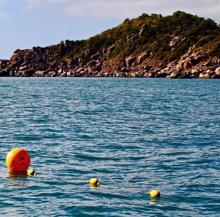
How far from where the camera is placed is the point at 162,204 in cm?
2205

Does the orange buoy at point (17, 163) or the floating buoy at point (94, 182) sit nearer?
the floating buoy at point (94, 182)

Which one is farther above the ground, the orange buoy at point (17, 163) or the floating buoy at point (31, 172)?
the orange buoy at point (17, 163)

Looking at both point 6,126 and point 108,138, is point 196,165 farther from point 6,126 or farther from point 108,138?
point 6,126

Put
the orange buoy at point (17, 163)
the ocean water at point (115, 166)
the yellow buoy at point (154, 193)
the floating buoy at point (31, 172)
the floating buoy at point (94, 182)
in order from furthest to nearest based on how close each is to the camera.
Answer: the orange buoy at point (17, 163) → the floating buoy at point (31, 172) → the floating buoy at point (94, 182) → the yellow buoy at point (154, 193) → the ocean water at point (115, 166)

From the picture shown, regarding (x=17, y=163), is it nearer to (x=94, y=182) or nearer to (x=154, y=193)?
(x=94, y=182)

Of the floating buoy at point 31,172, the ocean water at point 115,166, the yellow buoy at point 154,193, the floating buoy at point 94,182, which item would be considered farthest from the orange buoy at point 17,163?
the yellow buoy at point 154,193

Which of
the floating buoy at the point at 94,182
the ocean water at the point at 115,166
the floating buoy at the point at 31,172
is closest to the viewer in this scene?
the ocean water at the point at 115,166

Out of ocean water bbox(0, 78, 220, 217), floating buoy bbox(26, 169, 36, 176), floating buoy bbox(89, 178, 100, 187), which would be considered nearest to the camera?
ocean water bbox(0, 78, 220, 217)

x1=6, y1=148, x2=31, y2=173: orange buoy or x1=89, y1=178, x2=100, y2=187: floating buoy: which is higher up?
x1=6, y1=148, x2=31, y2=173: orange buoy

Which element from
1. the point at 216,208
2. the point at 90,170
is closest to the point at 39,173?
the point at 90,170

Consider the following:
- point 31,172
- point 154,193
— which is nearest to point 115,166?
point 31,172

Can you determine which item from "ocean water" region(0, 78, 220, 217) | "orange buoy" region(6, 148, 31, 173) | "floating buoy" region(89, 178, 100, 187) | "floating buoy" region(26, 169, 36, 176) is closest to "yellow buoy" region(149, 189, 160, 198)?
"ocean water" region(0, 78, 220, 217)

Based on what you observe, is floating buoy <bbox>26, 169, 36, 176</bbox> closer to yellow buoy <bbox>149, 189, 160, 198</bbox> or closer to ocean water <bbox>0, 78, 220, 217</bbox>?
ocean water <bbox>0, 78, 220, 217</bbox>

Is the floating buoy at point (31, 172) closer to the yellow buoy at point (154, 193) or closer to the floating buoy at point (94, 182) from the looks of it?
the floating buoy at point (94, 182)
